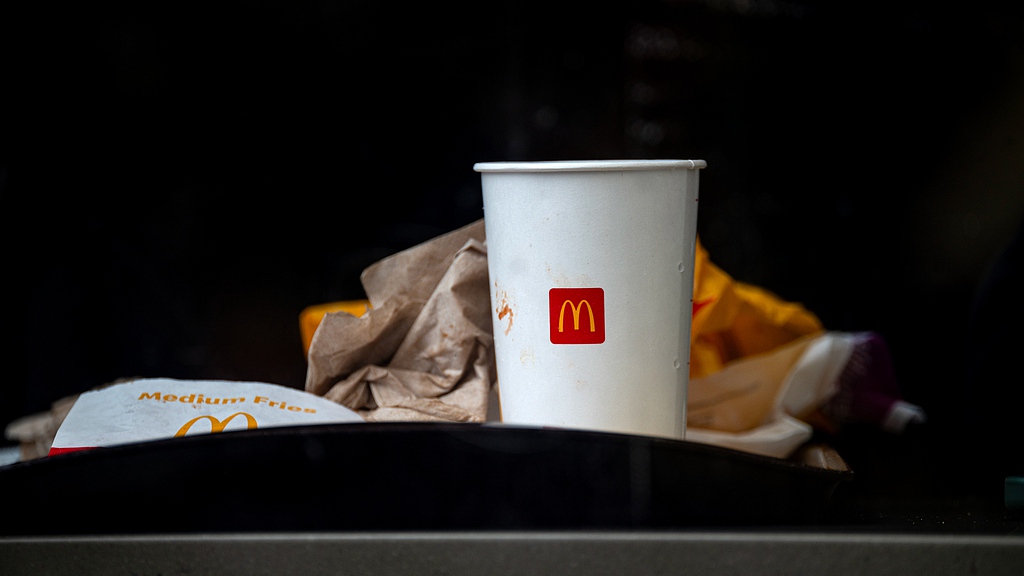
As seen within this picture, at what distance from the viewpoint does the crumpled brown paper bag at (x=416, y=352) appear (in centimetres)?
107

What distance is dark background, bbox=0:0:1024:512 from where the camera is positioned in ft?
5.45

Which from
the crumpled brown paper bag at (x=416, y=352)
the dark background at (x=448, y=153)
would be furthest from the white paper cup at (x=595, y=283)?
the dark background at (x=448, y=153)

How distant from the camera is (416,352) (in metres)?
1.12

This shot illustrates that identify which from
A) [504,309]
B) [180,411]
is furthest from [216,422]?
[504,309]

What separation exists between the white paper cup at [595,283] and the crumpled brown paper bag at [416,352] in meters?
0.11

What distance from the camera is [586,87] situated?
6.17 feet

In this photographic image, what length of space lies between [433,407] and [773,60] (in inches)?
→ 56.7

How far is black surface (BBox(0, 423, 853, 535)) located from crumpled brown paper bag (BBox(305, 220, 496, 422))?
257 mm

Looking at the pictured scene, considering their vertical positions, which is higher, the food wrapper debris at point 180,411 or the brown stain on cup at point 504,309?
the brown stain on cup at point 504,309

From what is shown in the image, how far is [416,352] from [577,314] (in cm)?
30

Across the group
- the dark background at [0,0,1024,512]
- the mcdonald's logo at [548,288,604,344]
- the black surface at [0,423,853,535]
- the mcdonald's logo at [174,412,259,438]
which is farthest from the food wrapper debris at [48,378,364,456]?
the dark background at [0,0,1024,512]

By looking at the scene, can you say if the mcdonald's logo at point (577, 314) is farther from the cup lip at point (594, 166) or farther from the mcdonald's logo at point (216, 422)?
the mcdonald's logo at point (216, 422)

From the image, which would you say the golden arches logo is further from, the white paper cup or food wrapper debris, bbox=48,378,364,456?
food wrapper debris, bbox=48,378,364,456

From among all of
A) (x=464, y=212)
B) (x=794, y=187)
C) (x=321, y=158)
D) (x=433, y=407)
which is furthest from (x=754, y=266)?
(x=433, y=407)
